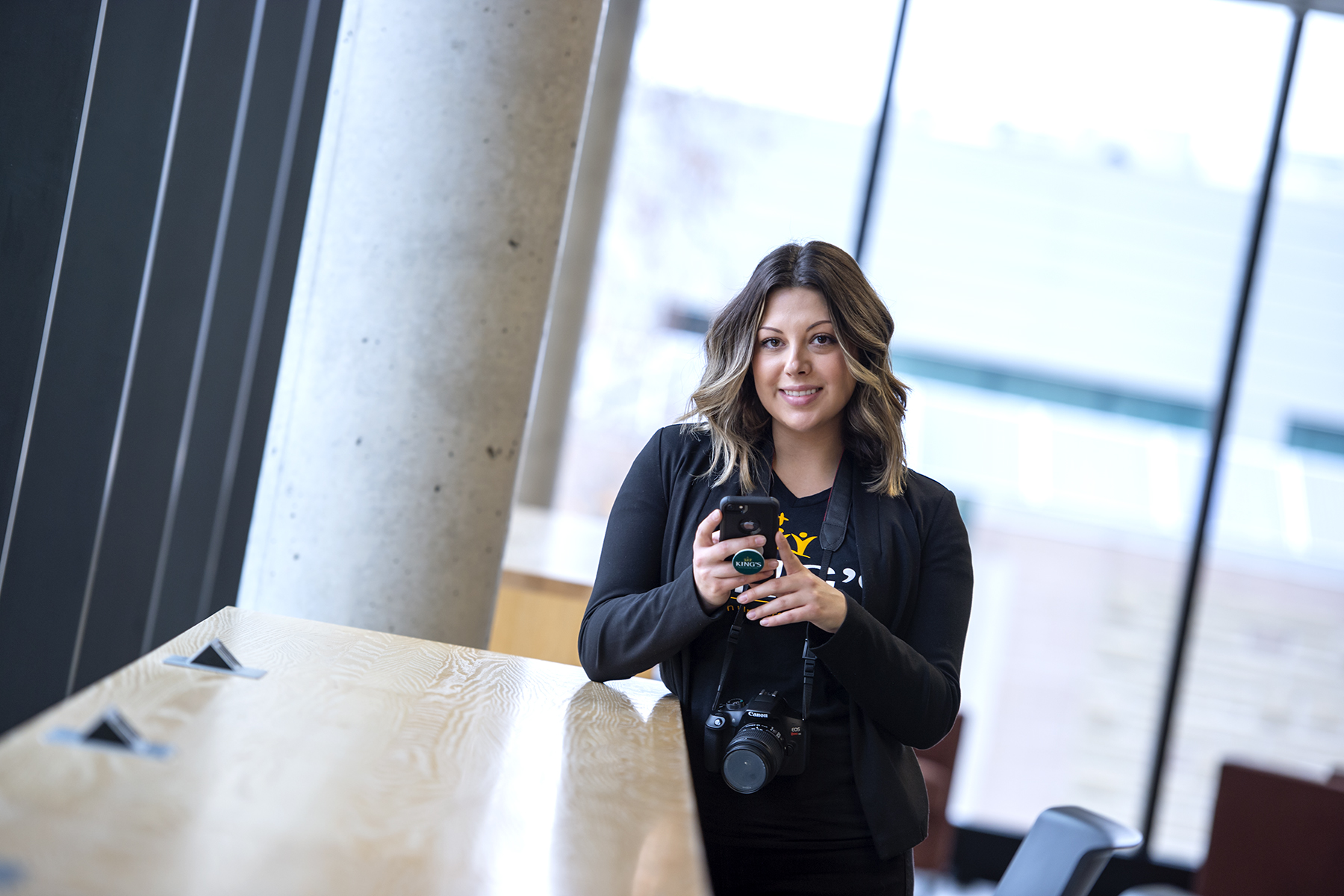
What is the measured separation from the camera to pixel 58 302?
2131mm

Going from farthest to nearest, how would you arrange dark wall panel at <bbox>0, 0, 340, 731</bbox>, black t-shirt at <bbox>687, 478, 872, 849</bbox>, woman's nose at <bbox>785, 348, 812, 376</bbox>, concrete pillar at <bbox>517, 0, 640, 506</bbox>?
concrete pillar at <bbox>517, 0, 640, 506</bbox>, dark wall panel at <bbox>0, 0, 340, 731</bbox>, woman's nose at <bbox>785, 348, 812, 376</bbox>, black t-shirt at <bbox>687, 478, 872, 849</bbox>

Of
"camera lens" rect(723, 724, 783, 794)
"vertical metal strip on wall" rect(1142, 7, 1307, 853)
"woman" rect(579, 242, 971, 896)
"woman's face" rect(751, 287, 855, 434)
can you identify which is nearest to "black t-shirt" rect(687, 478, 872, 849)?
"woman" rect(579, 242, 971, 896)

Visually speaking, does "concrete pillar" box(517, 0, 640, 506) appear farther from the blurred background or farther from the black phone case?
the black phone case

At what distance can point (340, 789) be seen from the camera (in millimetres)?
979

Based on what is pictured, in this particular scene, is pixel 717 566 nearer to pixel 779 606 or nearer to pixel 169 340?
pixel 779 606

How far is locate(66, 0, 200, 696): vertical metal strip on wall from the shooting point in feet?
7.53

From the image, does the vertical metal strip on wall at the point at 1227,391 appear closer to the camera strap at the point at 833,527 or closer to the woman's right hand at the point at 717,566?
the camera strap at the point at 833,527

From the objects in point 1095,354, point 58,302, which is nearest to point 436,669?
point 58,302

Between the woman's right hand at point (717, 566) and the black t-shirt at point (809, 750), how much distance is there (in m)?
0.11

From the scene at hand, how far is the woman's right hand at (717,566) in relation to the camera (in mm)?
1467

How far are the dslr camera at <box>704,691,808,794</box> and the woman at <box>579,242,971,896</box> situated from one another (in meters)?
0.02

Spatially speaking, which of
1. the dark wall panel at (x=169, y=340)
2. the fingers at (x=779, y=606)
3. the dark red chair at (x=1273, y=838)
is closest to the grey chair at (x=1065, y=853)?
the fingers at (x=779, y=606)

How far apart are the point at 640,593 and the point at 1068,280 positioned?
14.1ft

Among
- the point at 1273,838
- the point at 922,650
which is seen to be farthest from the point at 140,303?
the point at 1273,838
